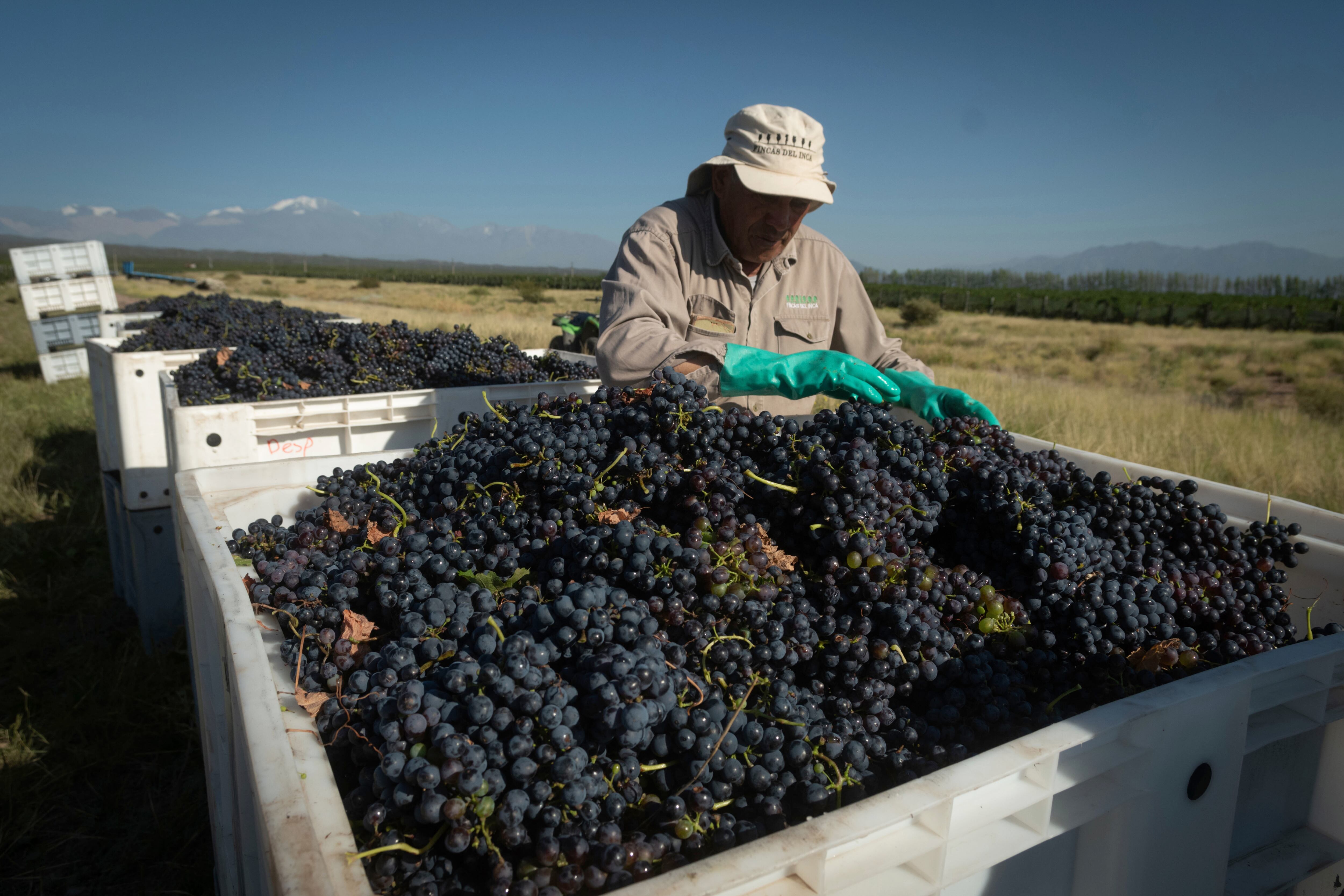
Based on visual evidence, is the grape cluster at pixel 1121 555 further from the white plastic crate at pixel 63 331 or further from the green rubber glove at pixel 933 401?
the white plastic crate at pixel 63 331

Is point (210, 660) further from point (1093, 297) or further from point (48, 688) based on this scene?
point (1093, 297)

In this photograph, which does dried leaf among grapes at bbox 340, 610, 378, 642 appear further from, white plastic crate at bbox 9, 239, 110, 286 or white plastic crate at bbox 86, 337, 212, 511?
white plastic crate at bbox 9, 239, 110, 286

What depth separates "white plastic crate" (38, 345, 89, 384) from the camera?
11.3 metres

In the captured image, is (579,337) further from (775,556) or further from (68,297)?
(775,556)

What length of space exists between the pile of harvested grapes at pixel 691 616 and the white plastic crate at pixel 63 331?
42.1 ft

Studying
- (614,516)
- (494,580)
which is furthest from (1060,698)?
(494,580)

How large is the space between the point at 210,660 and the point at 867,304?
288 centimetres

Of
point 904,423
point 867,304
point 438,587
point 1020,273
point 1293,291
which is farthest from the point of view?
point 1020,273

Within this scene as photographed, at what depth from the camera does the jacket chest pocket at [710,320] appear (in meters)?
3.06

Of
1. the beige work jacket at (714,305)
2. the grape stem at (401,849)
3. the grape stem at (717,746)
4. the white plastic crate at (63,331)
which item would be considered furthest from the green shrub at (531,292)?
the grape stem at (401,849)

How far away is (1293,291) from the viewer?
193ft

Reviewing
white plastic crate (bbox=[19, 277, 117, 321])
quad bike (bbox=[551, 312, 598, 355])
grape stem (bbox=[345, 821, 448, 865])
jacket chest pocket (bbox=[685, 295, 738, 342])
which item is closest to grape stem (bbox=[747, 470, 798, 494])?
grape stem (bbox=[345, 821, 448, 865])

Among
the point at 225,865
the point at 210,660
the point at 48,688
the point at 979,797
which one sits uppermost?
the point at 979,797

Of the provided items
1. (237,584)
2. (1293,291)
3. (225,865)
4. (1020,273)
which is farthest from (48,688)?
(1020,273)
